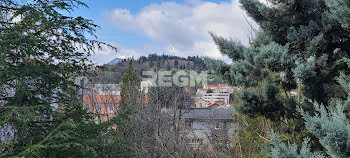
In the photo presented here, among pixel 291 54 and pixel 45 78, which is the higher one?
pixel 291 54

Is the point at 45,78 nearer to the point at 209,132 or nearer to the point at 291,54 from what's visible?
the point at 291,54

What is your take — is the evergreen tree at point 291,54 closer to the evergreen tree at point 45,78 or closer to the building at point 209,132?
the building at point 209,132

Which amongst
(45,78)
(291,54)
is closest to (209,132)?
(291,54)

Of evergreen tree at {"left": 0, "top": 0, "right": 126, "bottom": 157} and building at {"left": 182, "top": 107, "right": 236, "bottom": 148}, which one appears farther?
building at {"left": 182, "top": 107, "right": 236, "bottom": 148}

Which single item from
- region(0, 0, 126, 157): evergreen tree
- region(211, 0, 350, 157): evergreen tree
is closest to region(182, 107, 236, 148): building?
region(211, 0, 350, 157): evergreen tree

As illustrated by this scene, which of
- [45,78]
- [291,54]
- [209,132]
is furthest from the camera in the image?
[209,132]

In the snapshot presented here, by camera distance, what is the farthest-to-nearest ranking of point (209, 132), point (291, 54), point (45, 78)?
point (209, 132) → point (45, 78) → point (291, 54)

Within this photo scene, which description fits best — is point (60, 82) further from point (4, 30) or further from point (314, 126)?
point (314, 126)

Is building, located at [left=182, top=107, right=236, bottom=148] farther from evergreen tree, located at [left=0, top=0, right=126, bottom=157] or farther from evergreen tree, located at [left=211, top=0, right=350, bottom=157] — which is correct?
evergreen tree, located at [left=0, top=0, right=126, bottom=157]

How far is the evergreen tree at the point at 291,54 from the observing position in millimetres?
4070

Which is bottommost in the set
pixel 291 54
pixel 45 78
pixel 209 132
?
pixel 209 132

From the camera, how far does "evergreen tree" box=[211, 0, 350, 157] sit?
4.07 meters

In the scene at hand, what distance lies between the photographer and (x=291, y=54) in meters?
4.50

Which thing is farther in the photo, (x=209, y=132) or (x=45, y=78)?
(x=209, y=132)
